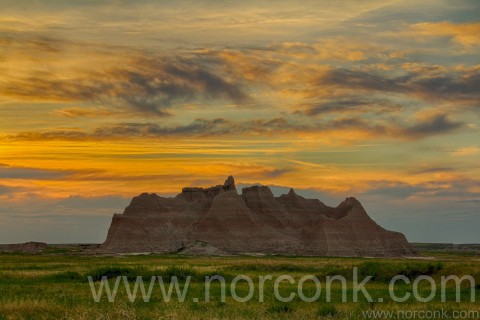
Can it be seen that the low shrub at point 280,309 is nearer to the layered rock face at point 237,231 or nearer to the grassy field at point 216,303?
the grassy field at point 216,303

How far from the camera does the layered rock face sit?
6122 inches

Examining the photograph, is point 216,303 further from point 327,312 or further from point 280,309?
point 327,312

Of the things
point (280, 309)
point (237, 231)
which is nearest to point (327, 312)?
point (280, 309)

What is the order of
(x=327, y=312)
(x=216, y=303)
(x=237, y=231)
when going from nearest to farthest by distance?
(x=327, y=312), (x=216, y=303), (x=237, y=231)

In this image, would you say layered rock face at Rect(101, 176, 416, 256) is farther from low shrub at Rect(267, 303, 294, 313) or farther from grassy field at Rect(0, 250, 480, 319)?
low shrub at Rect(267, 303, 294, 313)

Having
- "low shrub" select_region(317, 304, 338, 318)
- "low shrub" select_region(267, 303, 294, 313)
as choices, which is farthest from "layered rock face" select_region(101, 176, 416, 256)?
"low shrub" select_region(317, 304, 338, 318)

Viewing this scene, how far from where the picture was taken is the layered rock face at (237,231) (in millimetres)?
155500

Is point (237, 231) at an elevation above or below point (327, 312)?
above

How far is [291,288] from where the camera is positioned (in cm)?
3312

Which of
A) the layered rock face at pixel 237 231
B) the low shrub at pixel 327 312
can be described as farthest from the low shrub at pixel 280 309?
the layered rock face at pixel 237 231

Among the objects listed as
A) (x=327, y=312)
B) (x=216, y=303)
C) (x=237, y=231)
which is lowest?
(x=216, y=303)

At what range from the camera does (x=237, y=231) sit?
16125 cm

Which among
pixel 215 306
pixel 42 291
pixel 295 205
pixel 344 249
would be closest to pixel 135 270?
pixel 42 291

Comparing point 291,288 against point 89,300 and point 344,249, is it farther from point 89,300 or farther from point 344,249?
point 344,249
